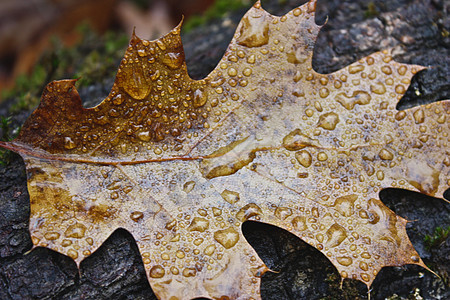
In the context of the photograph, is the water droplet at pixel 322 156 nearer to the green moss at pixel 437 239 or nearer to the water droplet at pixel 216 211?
the water droplet at pixel 216 211

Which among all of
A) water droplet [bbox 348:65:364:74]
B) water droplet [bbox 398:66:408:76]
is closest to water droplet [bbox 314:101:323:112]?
water droplet [bbox 348:65:364:74]

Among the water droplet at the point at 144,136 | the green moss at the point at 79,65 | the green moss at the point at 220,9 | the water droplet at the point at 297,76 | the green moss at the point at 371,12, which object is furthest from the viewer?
the green moss at the point at 220,9

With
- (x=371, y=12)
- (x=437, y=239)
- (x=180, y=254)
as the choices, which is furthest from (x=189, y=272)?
(x=371, y=12)

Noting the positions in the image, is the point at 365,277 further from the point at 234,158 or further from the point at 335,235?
the point at 234,158

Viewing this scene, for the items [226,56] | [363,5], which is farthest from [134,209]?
[363,5]

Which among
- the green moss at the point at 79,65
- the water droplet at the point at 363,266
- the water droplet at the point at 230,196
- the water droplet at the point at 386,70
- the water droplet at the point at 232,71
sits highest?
the water droplet at the point at 232,71

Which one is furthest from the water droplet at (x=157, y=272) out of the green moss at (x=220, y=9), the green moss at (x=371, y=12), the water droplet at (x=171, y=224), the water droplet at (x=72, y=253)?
the green moss at (x=220, y=9)

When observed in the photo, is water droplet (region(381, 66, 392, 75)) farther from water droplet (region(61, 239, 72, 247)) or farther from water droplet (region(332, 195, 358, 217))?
water droplet (region(61, 239, 72, 247))

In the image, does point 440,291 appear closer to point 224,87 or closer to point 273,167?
point 273,167
